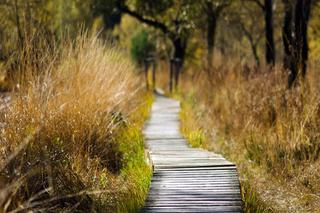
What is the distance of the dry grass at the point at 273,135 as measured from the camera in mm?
5133

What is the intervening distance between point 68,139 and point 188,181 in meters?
1.17

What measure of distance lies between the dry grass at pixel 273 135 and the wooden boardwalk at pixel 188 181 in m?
0.27

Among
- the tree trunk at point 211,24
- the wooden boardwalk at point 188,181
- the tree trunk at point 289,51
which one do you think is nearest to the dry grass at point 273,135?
the tree trunk at point 289,51

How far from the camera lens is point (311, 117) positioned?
5602 mm

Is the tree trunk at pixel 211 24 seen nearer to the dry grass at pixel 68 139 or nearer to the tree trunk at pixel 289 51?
the tree trunk at pixel 289 51

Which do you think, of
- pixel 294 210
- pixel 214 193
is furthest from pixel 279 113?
pixel 214 193

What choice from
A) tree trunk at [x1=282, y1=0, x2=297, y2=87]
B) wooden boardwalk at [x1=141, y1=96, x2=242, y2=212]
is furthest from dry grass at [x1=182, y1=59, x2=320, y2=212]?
wooden boardwalk at [x1=141, y1=96, x2=242, y2=212]

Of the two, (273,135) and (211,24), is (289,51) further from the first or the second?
(211,24)

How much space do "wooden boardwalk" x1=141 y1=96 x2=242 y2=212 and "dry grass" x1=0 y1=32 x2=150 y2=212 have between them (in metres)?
0.16

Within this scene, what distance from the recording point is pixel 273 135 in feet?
19.7

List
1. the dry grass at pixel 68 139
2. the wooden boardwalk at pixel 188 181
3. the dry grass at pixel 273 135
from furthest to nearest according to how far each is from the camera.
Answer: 1. the dry grass at pixel 273 135
2. the dry grass at pixel 68 139
3. the wooden boardwalk at pixel 188 181

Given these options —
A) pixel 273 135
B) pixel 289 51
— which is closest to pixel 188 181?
pixel 273 135

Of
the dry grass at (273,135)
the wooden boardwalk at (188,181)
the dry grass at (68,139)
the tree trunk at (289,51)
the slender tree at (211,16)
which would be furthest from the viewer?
the slender tree at (211,16)

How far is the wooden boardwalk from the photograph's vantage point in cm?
403
